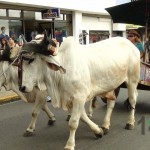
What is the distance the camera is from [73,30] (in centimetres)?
2177

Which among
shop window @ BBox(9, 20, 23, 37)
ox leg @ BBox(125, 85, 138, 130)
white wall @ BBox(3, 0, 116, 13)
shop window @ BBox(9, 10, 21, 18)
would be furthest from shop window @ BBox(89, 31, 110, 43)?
ox leg @ BBox(125, 85, 138, 130)

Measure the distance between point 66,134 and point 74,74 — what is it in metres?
1.60

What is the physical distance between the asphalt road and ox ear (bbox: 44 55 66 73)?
1339mm

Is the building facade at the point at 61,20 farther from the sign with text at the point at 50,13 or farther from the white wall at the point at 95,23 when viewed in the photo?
the sign with text at the point at 50,13

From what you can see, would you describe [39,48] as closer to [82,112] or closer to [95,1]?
[82,112]

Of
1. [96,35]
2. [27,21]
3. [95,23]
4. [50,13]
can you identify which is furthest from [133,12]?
[96,35]

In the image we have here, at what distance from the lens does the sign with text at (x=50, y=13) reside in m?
18.1

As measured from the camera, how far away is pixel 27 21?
61.8 feet

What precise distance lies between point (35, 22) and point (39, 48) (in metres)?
14.0

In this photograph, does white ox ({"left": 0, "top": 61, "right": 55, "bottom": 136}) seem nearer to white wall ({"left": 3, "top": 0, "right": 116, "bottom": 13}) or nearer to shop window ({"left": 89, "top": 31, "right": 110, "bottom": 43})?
white wall ({"left": 3, "top": 0, "right": 116, "bottom": 13})

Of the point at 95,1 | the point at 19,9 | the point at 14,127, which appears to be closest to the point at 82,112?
the point at 14,127

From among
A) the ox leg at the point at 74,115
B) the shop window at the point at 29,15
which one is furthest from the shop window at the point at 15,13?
the ox leg at the point at 74,115

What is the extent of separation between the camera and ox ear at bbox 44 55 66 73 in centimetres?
520

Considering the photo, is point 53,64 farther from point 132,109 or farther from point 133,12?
point 133,12
